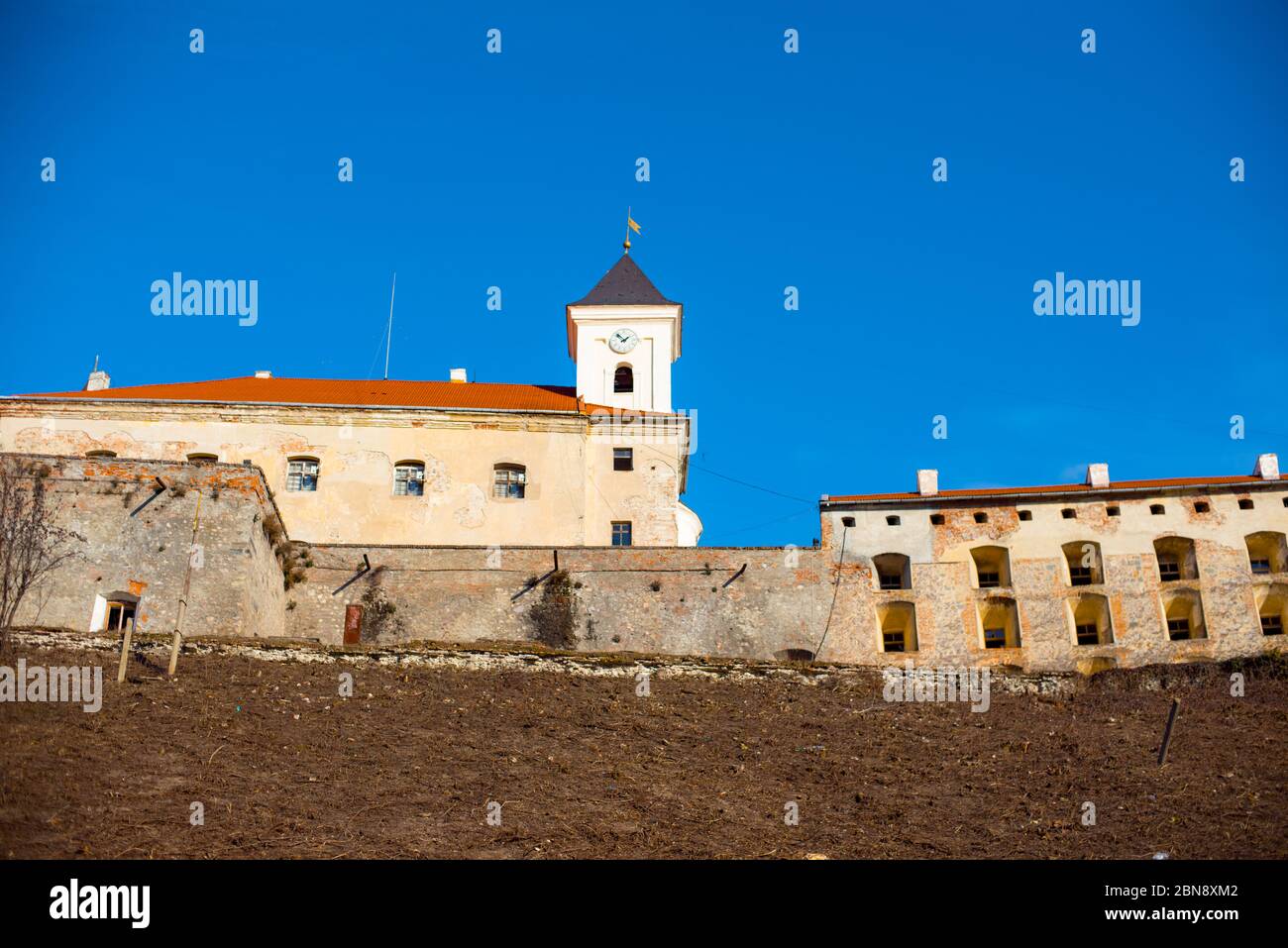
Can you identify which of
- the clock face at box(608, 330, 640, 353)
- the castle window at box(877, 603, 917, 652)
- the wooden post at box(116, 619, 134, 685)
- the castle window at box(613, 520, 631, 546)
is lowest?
the wooden post at box(116, 619, 134, 685)

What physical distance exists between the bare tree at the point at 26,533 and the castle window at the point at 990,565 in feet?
79.9

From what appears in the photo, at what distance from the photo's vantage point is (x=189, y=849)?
739 inches

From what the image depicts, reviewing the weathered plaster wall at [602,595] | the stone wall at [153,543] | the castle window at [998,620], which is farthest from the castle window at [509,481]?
the castle window at [998,620]

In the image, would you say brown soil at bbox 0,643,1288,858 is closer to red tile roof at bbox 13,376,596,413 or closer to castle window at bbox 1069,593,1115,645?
castle window at bbox 1069,593,1115,645

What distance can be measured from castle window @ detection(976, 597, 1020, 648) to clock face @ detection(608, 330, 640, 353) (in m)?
17.0

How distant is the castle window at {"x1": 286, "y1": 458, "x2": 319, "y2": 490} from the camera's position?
43156 mm

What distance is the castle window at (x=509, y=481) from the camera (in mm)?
43531

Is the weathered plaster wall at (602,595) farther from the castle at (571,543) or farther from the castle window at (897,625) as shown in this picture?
the castle window at (897,625)

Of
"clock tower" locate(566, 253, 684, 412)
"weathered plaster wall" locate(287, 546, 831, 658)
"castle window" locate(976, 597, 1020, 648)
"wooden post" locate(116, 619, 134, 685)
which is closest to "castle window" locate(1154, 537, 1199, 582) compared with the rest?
"castle window" locate(976, 597, 1020, 648)

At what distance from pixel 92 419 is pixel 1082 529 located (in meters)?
30.2

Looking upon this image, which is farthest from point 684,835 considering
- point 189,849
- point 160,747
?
point 160,747

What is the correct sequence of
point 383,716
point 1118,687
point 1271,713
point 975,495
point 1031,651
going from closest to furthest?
point 383,716 < point 1271,713 < point 1118,687 < point 1031,651 < point 975,495

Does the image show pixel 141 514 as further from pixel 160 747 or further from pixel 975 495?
pixel 975 495

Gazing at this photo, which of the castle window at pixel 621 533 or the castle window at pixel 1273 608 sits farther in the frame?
the castle window at pixel 621 533
